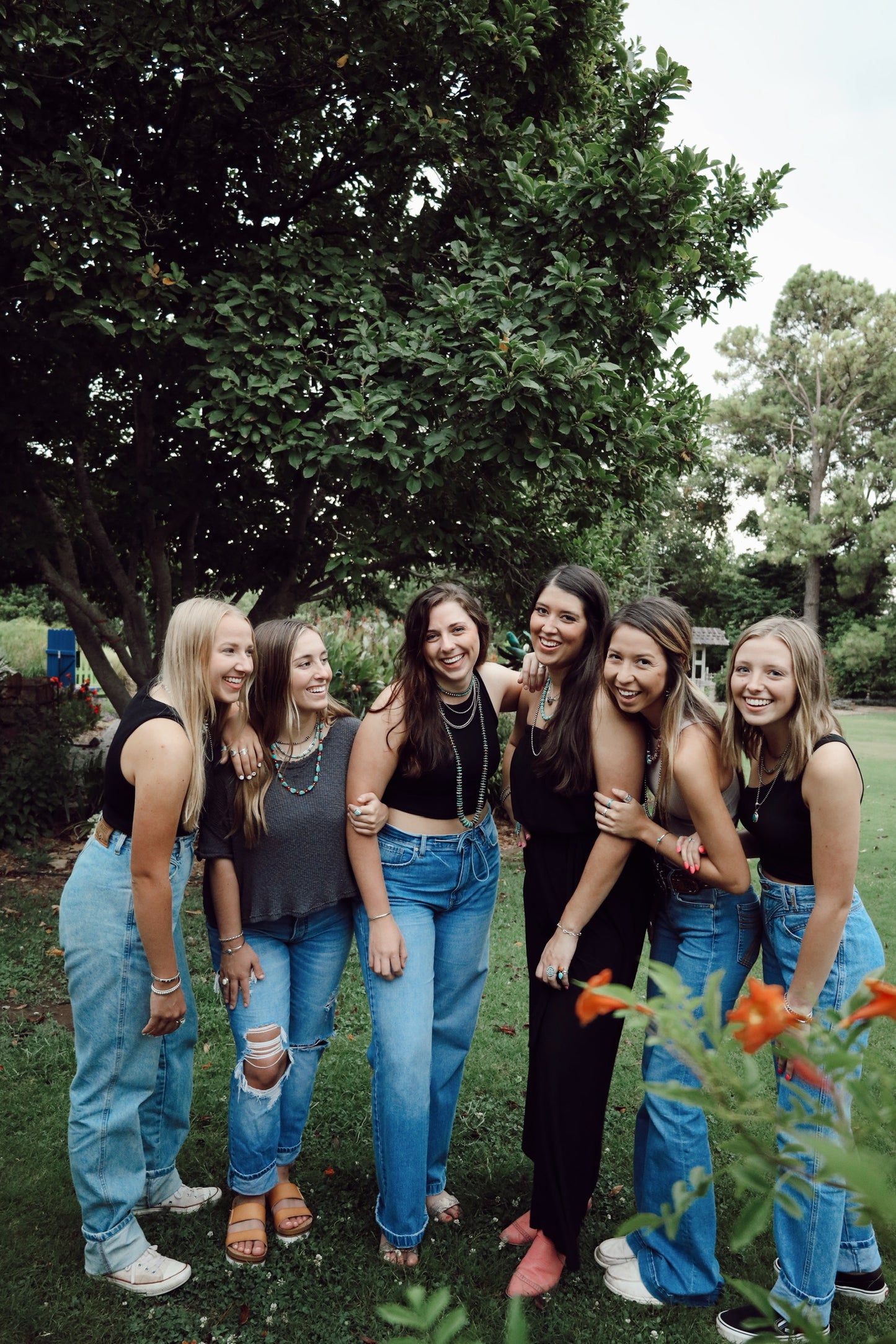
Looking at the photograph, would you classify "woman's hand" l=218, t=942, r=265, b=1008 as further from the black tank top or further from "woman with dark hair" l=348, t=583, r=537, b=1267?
the black tank top

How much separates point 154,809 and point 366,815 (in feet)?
2.18

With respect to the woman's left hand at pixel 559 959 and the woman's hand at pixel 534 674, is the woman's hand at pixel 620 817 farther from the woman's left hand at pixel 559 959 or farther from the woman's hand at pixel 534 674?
the woman's hand at pixel 534 674

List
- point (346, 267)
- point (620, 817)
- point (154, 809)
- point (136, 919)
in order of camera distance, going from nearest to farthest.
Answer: point (154, 809)
point (136, 919)
point (620, 817)
point (346, 267)

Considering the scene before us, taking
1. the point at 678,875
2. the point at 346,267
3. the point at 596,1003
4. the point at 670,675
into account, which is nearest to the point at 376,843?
the point at 678,875

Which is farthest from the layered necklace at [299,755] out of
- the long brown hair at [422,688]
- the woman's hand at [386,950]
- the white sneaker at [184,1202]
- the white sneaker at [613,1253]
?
the white sneaker at [613,1253]

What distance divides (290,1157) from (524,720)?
1.67 m

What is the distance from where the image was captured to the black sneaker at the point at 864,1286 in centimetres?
283

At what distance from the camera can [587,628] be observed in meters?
2.90

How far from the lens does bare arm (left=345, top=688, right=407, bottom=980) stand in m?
2.84

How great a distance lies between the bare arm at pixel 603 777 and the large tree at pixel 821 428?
108 ft

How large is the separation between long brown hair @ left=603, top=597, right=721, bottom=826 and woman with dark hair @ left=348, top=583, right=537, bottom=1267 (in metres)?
0.53

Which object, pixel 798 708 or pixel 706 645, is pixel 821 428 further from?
pixel 798 708

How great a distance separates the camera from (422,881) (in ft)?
9.59

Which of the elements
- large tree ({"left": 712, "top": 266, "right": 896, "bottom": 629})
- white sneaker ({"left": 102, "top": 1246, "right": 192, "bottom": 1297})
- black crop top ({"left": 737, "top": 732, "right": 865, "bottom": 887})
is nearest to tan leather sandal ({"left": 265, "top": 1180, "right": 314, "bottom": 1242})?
white sneaker ({"left": 102, "top": 1246, "right": 192, "bottom": 1297})
